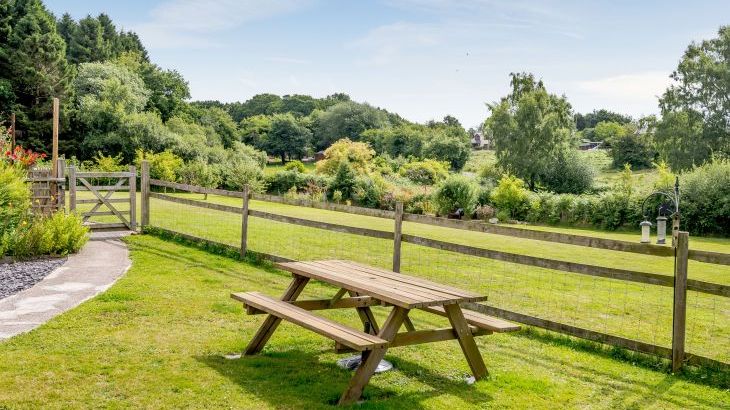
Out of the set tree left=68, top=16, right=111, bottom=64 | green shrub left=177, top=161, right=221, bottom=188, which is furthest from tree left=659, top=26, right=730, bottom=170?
tree left=68, top=16, right=111, bottom=64

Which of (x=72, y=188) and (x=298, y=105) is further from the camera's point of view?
(x=298, y=105)

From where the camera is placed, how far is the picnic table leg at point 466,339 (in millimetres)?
4738

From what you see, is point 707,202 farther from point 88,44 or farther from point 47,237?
point 88,44

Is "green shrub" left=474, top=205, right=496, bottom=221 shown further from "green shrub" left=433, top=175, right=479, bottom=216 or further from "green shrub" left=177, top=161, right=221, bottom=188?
"green shrub" left=177, top=161, right=221, bottom=188

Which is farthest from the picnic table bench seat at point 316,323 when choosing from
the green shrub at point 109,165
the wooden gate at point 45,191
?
the green shrub at point 109,165

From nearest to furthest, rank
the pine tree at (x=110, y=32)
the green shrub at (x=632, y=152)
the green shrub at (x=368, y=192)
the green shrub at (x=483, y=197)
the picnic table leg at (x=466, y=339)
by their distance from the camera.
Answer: the picnic table leg at (x=466, y=339)
the green shrub at (x=483, y=197)
the green shrub at (x=368, y=192)
the green shrub at (x=632, y=152)
the pine tree at (x=110, y=32)

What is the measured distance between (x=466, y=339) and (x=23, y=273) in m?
→ 7.03

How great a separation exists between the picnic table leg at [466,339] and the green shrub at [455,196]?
2425 centimetres

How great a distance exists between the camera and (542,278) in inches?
421

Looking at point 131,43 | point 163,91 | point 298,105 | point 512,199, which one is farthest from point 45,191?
point 298,105

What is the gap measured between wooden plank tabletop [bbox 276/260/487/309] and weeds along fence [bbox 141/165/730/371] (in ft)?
5.11

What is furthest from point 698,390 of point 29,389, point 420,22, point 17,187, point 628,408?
point 420,22

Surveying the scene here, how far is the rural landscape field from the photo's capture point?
191 inches

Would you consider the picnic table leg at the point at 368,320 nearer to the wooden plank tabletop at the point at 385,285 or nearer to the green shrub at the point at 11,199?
the wooden plank tabletop at the point at 385,285
